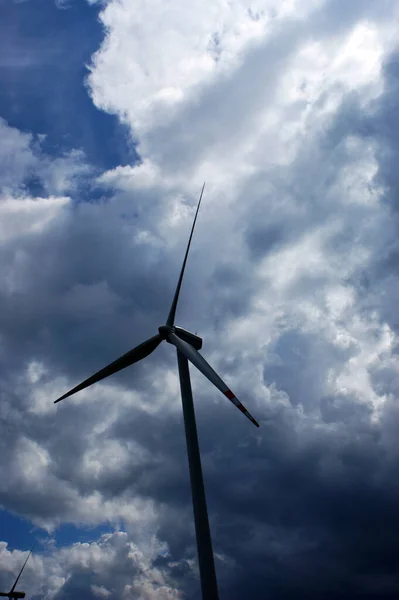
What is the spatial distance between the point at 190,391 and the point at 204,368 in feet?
8.93

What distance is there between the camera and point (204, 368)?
52.1 meters

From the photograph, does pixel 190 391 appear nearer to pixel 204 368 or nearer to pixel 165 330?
pixel 204 368

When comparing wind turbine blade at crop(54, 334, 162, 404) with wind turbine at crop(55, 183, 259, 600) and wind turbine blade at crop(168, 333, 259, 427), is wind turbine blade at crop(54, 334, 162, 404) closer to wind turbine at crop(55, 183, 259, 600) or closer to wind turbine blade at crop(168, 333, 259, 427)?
wind turbine at crop(55, 183, 259, 600)

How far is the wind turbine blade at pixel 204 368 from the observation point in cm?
4741

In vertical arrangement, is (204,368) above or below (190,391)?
above

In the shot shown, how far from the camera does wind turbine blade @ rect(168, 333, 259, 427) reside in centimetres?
4741

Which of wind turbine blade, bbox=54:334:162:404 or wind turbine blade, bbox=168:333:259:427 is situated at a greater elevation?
wind turbine blade, bbox=54:334:162:404

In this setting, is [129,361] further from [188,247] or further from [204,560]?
[204,560]

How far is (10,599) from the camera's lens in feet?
393

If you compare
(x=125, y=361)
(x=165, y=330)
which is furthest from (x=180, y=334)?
(x=125, y=361)

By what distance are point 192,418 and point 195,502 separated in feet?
25.3

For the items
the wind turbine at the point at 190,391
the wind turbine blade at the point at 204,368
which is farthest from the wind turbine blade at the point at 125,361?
the wind turbine blade at the point at 204,368

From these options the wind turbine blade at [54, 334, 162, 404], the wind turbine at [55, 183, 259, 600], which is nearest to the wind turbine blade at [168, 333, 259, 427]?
the wind turbine at [55, 183, 259, 600]

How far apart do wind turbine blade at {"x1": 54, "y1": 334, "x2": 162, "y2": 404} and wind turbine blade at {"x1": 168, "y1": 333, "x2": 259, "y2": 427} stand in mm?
2875
